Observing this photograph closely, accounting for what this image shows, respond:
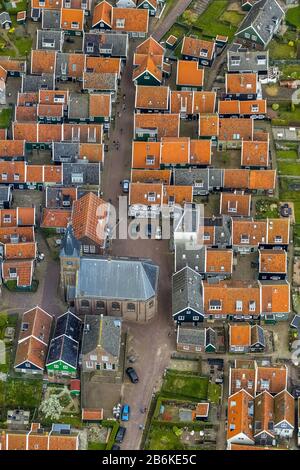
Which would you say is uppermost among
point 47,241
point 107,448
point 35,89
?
point 35,89

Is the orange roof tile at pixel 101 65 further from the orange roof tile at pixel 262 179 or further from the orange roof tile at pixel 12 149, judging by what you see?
the orange roof tile at pixel 262 179

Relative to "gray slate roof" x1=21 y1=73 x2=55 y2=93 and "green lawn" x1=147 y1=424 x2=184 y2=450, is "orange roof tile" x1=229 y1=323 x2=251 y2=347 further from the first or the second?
"gray slate roof" x1=21 y1=73 x2=55 y2=93

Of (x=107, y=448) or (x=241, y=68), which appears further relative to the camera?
(x=241, y=68)

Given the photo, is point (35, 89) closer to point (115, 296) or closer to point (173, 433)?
point (115, 296)

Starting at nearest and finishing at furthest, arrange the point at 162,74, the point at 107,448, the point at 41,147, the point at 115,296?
1. the point at 107,448
2. the point at 115,296
3. the point at 41,147
4. the point at 162,74

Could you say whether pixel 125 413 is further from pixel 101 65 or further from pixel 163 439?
pixel 101 65

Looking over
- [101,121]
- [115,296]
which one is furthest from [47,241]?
[101,121]

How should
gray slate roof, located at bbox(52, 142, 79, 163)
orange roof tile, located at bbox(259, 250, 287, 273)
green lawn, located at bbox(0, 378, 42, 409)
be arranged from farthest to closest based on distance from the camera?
gray slate roof, located at bbox(52, 142, 79, 163) < orange roof tile, located at bbox(259, 250, 287, 273) < green lawn, located at bbox(0, 378, 42, 409)

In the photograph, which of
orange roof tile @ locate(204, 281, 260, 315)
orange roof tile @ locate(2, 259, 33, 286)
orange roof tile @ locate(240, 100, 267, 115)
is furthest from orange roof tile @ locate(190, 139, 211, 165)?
orange roof tile @ locate(2, 259, 33, 286)
